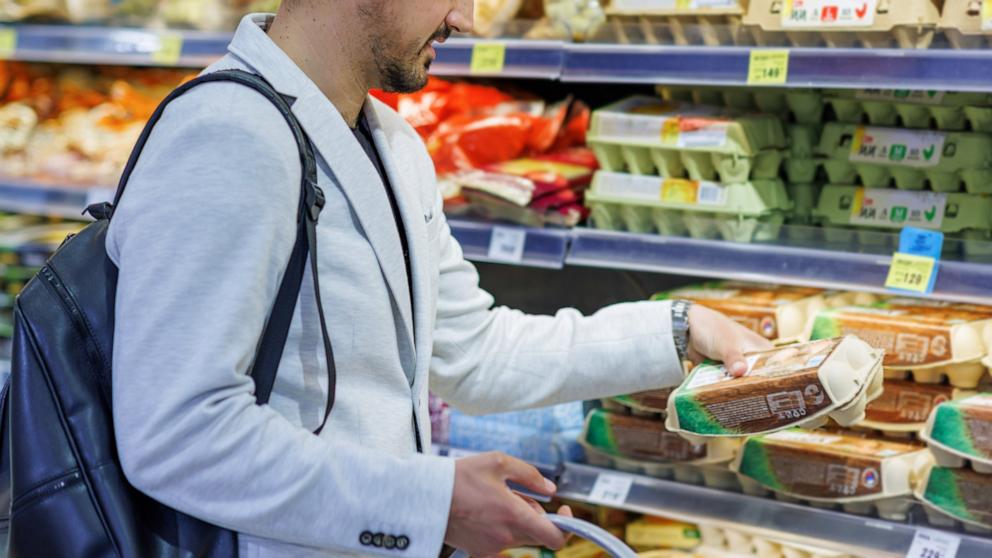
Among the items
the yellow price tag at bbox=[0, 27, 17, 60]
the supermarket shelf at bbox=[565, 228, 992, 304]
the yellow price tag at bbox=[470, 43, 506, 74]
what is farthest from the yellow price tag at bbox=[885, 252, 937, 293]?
the yellow price tag at bbox=[0, 27, 17, 60]

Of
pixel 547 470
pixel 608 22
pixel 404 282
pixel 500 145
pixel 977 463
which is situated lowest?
pixel 547 470

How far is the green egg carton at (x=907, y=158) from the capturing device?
203 cm

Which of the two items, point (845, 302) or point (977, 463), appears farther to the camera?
point (845, 302)

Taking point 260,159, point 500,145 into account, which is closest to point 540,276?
point 500,145

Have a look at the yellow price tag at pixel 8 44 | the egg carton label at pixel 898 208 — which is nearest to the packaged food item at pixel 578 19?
the egg carton label at pixel 898 208

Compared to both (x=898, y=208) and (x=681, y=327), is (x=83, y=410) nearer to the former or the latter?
(x=681, y=327)

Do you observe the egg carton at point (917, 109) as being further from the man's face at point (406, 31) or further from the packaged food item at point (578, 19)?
the man's face at point (406, 31)

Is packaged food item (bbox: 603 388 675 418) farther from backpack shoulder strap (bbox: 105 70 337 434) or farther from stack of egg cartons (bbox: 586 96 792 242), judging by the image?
backpack shoulder strap (bbox: 105 70 337 434)

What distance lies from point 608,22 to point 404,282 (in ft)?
3.28

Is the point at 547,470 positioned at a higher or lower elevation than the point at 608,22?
lower

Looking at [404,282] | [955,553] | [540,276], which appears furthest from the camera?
[540,276]

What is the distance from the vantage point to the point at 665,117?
219 cm

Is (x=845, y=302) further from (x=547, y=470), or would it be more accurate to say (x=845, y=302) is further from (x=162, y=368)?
(x=162, y=368)

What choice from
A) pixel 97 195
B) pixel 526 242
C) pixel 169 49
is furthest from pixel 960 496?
pixel 97 195
